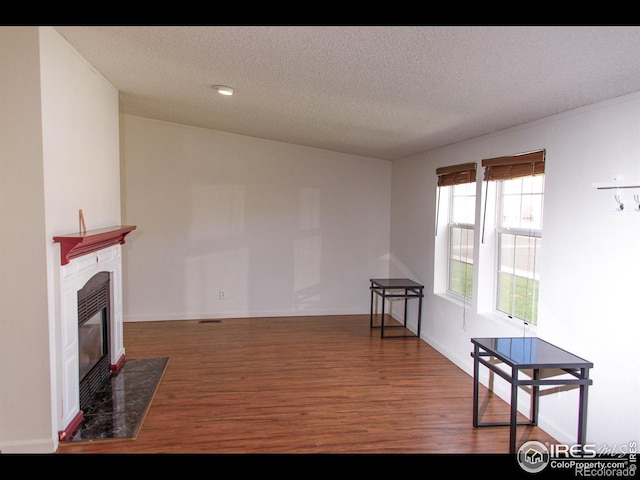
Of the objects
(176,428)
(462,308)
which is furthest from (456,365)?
(176,428)

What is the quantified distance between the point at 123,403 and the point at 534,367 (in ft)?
9.93

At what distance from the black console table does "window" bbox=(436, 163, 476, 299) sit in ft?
4.90

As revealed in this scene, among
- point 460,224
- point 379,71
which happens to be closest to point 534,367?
point 379,71

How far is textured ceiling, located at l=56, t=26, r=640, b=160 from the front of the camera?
7.04ft

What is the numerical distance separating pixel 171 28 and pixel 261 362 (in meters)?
3.22

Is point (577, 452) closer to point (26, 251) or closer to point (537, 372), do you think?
point (537, 372)

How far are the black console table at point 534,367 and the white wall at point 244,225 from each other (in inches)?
146

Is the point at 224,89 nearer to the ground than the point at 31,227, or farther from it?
farther from it

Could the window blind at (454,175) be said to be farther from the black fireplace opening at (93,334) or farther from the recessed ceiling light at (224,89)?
the black fireplace opening at (93,334)

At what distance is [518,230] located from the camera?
391 cm

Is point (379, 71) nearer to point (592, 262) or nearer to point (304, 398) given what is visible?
point (592, 262)

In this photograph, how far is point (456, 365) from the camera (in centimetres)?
475

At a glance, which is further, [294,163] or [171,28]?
[294,163]

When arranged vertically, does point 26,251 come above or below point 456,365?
above
